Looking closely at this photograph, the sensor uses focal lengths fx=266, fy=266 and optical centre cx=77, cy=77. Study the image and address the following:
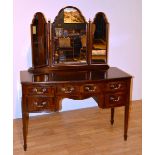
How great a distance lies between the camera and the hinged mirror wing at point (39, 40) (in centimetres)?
271

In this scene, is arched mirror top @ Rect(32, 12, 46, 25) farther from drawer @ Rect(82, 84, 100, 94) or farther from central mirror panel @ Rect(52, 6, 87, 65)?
drawer @ Rect(82, 84, 100, 94)

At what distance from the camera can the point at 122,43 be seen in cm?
355

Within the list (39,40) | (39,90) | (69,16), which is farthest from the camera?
(69,16)

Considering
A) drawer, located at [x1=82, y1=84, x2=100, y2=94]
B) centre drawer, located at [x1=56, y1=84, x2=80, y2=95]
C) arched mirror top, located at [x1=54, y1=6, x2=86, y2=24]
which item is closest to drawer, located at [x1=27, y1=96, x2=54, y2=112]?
centre drawer, located at [x1=56, y1=84, x2=80, y2=95]

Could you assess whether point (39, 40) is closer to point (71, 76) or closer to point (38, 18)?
point (38, 18)

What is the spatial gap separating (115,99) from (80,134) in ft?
1.83

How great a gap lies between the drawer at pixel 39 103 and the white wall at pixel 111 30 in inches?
31.2

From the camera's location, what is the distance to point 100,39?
2.90 m

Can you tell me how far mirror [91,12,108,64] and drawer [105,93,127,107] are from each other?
0.53 metres

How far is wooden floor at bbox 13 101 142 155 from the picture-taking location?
2.44 metres

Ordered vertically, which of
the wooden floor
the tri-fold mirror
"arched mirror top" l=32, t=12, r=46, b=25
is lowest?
the wooden floor

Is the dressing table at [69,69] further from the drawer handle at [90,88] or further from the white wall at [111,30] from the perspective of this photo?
the white wall at [111,30]

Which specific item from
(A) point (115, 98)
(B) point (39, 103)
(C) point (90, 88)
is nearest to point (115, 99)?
(A) point (115, 98)
